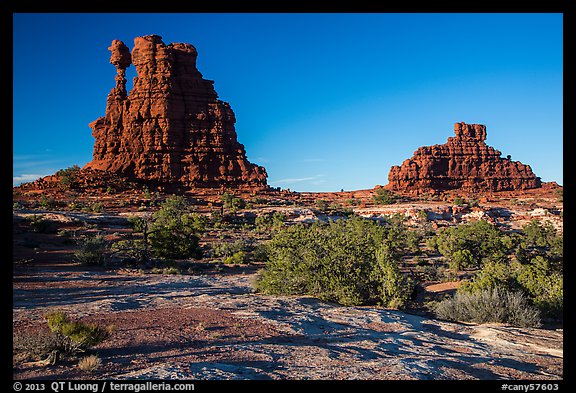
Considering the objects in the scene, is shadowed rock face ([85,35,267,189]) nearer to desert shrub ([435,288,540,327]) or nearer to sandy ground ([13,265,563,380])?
sandy ground ([13,265,563,380])

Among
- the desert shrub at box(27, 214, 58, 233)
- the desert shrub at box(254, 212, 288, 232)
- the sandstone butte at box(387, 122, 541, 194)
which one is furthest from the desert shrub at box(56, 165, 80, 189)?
the sandstone butte at box(387, 122, 541, 194)

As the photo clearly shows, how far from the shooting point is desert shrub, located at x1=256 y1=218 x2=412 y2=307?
12.1 m

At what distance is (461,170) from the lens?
9231 centimetres

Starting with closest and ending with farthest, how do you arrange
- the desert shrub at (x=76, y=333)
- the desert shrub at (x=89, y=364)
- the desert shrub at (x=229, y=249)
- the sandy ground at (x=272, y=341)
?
the desert shrub at (x=89, y=364)
the sandy ground at (x=272, y=341)
the desert shrub at (x=76, y=333)
the desert shrub at (x=229, y=249)

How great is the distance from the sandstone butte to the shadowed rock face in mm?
36334

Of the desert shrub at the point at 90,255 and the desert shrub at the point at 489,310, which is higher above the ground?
the desert shrub at the point at 90,255

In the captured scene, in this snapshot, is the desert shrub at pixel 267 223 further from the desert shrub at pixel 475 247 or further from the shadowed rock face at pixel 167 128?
the shadowed rock face at pixel 167 128

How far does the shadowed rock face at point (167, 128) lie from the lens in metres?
63.6

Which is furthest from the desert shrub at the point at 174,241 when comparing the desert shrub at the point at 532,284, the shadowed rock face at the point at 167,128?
the shadowed rock face at the point at 167,128

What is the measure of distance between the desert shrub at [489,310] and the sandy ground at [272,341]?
0.62m

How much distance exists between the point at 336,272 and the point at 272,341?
18.5 feet

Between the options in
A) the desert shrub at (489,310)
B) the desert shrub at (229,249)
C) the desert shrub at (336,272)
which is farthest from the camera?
the desert shrub at (229,249)

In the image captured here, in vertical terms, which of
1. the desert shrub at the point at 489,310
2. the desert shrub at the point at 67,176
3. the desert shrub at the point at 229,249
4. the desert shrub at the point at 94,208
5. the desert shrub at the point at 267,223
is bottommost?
the desert shrub at the point at 489,310
